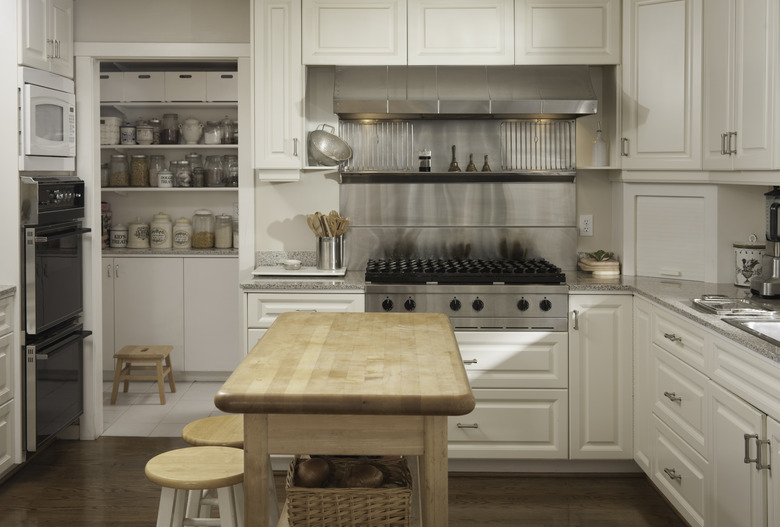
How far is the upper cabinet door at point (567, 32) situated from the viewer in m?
4.32

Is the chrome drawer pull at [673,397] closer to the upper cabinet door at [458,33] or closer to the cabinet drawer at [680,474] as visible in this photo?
the cabinet drawer at [680,474]

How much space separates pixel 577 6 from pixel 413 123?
1023mm

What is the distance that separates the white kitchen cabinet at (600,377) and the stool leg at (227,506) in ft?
6.83

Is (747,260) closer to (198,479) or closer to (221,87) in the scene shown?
(198,479)

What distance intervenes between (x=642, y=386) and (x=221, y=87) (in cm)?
362

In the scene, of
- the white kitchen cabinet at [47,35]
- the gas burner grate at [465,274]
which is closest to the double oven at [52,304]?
the white kitchen cabinet at [47,35]

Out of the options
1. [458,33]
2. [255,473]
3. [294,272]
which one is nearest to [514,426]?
[294,272]

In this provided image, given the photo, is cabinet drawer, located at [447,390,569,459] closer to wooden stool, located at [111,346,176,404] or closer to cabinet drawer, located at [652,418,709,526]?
cabinet drawer, located at [652,418,709,526]

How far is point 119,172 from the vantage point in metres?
6.20

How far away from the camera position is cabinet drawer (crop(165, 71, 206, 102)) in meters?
6.09

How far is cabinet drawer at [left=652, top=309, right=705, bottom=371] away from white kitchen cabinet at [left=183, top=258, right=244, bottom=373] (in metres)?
3.13

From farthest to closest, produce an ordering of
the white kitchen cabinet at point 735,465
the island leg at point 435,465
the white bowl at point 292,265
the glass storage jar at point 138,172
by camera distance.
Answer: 1. the glass storage jar at point 138,172
2. the white bowl at point 292,265
3. the white kitchen cabinet at point 735,465
4. the island leg at point 435,465

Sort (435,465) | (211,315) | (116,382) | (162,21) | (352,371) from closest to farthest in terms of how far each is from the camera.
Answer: (435,465)
(352,371)
(162,21)
(116,382)
(211,315)

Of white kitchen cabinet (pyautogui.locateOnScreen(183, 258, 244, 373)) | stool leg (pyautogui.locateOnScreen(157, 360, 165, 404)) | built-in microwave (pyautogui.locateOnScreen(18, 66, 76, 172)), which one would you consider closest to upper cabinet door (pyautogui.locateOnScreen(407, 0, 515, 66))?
built-in microwave (pyautogui.locateOnScreen(18, 66, 76, 172))
